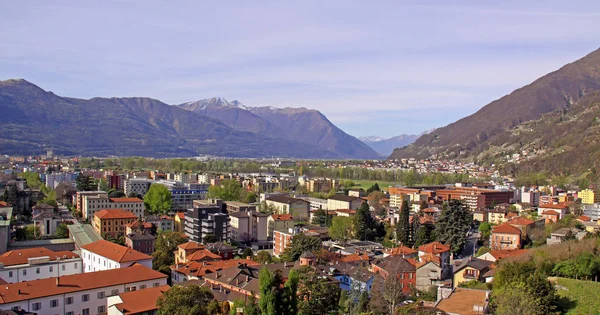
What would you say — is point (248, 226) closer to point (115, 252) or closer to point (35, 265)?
point (115, 252)

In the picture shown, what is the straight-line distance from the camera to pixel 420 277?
20.4 meters

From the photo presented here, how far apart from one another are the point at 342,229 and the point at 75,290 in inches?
652

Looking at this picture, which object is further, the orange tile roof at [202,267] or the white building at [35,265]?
the orange tile roof at [202,267]

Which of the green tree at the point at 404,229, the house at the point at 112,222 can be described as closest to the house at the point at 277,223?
the green tree at the point at 404,229

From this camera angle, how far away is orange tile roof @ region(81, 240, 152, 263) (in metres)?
19.7

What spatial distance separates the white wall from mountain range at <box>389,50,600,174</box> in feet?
224

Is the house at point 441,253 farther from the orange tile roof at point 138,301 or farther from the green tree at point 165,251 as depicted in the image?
the orange tile roof at point 138,301

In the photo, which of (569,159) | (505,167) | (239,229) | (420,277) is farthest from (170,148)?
(420,277)

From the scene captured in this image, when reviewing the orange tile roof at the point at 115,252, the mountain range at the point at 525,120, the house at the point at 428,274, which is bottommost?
the house at the point at 428,274

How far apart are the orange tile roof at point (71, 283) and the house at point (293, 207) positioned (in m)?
20.7

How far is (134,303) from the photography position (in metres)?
15.1

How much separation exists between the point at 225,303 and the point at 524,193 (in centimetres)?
3813

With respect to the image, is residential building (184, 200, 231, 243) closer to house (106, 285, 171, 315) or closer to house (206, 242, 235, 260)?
house (206, 242, 235, 260)

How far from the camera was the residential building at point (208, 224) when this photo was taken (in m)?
28.8
